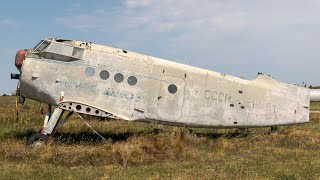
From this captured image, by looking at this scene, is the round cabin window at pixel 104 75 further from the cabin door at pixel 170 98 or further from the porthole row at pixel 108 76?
the cabin door at pixel 170 98

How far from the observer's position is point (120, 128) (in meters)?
21.2

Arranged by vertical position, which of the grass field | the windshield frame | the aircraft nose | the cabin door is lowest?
the grass field

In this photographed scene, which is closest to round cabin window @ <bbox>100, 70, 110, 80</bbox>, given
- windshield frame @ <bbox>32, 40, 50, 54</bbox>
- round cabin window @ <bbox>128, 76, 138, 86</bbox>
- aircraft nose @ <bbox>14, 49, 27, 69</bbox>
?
round cabin window @ <bbox>128, 76, 138, 86</bbox>

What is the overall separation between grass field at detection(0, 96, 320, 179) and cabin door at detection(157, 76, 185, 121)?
4.07 ft

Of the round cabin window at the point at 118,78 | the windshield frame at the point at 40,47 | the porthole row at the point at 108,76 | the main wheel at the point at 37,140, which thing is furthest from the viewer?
the round cabin window at the point at 118,78

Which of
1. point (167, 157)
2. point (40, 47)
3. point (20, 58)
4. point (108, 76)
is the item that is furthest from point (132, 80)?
point (20, 58)

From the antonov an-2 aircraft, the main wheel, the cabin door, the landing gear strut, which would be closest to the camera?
the main wheel

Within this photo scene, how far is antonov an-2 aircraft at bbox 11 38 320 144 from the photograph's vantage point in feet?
50.3

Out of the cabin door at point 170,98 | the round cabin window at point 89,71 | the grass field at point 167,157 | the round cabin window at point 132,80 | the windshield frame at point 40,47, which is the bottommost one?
the grass field at point 167,157

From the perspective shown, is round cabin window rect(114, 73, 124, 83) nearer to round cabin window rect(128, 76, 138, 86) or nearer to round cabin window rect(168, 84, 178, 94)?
round cabin window rect(128, 76, 138, 86)

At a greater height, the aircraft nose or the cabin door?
the aircraft nose

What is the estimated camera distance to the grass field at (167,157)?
10938 millimetres

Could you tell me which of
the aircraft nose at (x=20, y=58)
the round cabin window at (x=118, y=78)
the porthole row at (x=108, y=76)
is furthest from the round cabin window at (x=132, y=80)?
the aircraft nose at (x=20, y=58)

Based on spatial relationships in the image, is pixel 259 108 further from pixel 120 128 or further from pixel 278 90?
pixel 120 128
